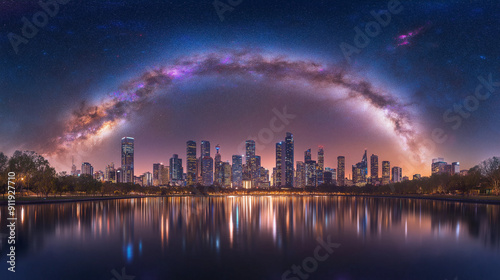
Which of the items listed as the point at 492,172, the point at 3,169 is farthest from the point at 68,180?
the point at 492,172

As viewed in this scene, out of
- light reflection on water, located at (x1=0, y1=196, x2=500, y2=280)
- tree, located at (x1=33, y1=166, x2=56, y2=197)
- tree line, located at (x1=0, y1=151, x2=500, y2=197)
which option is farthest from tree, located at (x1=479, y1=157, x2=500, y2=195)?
tree, located at (x1=33, y1=166, x2=56, y2=197)

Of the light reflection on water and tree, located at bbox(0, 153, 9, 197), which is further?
tree, located at bbox(0, 153, 9, 197)

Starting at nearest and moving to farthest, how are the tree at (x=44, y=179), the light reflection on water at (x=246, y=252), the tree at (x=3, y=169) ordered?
the light reflection on water at (x=246, y=252) < the tree at (x=3, y=169) < the tree at (x=44, y=179)

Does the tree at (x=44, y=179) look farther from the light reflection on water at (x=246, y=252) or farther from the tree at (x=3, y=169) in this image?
the light reflection on water at (x=246, y=252)

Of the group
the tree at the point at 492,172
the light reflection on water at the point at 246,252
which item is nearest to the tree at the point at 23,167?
the light reflection on water at the point at 246,252

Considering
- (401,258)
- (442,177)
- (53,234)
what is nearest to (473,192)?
(442,177)

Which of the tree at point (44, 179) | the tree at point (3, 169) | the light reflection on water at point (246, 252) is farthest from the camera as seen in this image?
the tree at point (44, 179)

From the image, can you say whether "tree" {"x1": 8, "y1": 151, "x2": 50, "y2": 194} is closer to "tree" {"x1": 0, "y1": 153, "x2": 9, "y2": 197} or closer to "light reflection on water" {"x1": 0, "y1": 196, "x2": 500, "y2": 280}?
"tree" {"x1": 0, "y1": 153, "x2": 9, "y2": 197}

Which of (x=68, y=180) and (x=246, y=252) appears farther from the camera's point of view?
(x=68, y=180)

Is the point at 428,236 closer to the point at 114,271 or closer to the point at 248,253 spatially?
the point at 248,253

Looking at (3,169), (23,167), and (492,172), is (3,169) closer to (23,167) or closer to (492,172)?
(23,167)

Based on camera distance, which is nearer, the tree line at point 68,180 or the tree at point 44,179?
the tree line at point 68,180
